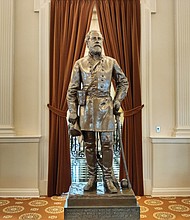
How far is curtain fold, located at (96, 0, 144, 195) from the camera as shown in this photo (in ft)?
16.6

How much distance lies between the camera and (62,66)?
5.11 meters

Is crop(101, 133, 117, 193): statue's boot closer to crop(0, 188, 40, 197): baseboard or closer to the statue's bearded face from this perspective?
the statue's bearded face

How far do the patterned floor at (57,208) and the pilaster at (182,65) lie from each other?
1221mm

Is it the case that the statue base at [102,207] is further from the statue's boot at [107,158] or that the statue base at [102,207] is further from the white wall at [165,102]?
the white wall at [165,102]

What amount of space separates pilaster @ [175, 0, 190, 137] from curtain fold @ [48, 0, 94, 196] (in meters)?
1.44

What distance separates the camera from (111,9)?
17.0 feet

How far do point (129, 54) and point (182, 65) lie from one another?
87 centimetres

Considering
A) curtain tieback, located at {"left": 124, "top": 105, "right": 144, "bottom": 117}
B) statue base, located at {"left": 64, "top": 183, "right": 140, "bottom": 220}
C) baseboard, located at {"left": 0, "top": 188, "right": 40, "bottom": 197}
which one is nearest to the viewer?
statue base, located at {"left": 64, "top": 183, "right": 140, "bottom": 220}

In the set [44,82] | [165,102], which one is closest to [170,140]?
[165,102]

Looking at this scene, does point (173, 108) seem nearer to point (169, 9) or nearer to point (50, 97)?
point (169, 9)

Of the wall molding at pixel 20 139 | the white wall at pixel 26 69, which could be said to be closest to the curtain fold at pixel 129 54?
the white wall at pixel 26 69

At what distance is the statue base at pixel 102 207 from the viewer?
10.6ft

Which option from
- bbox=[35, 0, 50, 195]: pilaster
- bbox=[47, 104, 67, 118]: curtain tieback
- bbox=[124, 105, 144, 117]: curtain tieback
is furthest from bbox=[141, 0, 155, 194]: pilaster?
bbox=[35, 0, 50, 195]: pilaster

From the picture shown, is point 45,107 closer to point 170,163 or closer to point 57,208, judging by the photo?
point 57,208
